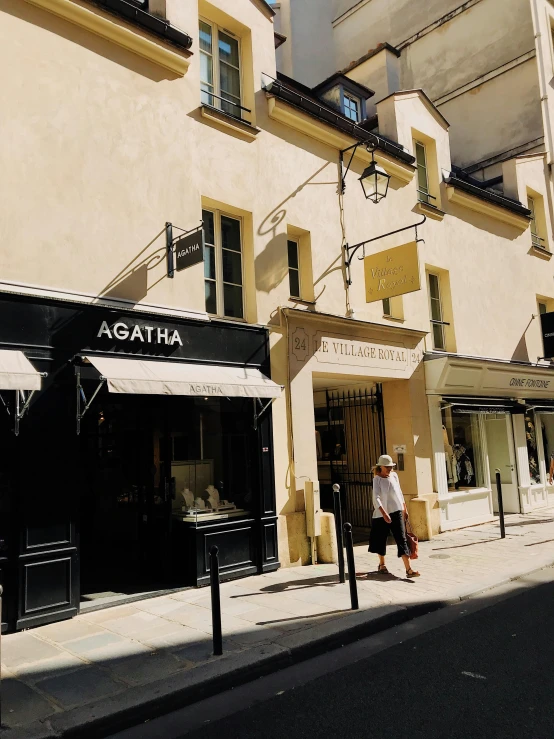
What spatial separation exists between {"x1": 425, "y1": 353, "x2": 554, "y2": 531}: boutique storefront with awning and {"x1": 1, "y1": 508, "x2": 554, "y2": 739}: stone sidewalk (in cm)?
329

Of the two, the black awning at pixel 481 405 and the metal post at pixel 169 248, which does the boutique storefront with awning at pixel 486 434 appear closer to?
the black awning at pixel 481 405

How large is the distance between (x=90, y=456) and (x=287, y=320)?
13.4ft

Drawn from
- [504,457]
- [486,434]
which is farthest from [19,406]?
[504,457]

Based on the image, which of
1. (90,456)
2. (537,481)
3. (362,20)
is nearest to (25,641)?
(90,456)

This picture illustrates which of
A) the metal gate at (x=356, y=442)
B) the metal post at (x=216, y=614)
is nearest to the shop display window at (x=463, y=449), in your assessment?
the metal gate at (x=356, y=442)

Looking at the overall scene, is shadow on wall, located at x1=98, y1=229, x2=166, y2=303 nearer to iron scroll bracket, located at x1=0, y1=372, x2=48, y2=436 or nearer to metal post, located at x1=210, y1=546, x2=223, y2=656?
iron scroll bracket, located at x1=0, y1=372, x2=48, y2=436

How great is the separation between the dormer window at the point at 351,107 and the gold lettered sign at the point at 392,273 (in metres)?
4.31

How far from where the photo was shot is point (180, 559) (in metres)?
8.01

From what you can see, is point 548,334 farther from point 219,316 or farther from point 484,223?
point 219,316

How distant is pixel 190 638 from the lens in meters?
5.88

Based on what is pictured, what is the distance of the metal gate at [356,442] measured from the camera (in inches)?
468

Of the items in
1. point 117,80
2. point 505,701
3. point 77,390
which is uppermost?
point 117,80

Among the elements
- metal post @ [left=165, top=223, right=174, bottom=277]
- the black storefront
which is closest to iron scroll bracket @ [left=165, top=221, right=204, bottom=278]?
metal post @ [left=165, top=223, right=174, bottom=277]

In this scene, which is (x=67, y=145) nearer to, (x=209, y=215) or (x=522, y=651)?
(x=209, y=215)
